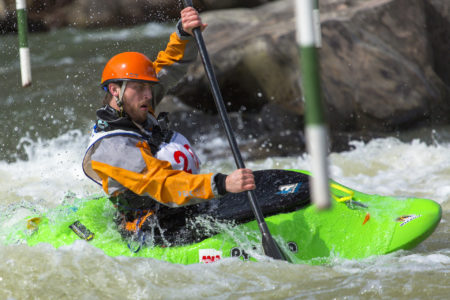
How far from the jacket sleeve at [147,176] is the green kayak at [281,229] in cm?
36

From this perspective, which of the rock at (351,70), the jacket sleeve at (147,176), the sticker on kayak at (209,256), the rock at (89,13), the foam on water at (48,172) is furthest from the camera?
the rock at (89,13)

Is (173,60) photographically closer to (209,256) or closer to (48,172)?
(209,256)

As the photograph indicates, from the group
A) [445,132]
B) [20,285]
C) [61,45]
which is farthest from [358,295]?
[61,45]

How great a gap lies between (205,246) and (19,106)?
6.10m

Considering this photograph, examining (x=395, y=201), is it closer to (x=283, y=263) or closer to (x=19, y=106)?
(x=283, y=263)

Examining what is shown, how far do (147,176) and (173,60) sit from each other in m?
1.17

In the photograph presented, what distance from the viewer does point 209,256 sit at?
3.38 meters

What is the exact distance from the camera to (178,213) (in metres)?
3.49

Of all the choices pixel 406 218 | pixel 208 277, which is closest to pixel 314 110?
pixel 208 277

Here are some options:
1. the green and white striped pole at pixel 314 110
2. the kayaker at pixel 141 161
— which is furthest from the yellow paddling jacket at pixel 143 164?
the green and white striped pole at pixel 314 110

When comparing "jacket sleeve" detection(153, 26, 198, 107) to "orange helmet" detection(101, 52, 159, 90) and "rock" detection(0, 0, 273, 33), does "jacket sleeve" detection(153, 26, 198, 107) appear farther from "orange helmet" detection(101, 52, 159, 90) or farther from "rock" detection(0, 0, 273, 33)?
"rock" detection(0, 0, 273, 33)

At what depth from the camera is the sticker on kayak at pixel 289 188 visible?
140 inches

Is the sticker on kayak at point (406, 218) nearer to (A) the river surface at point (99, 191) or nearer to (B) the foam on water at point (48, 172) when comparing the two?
(A) the river surface at point (99, 191)

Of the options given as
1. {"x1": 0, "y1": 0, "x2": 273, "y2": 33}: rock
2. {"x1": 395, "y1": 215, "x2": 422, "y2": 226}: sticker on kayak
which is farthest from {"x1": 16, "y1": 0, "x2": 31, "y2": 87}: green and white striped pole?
{"x1": 0, "y1": 0, "x2": 273, "y2": 33}: rock
